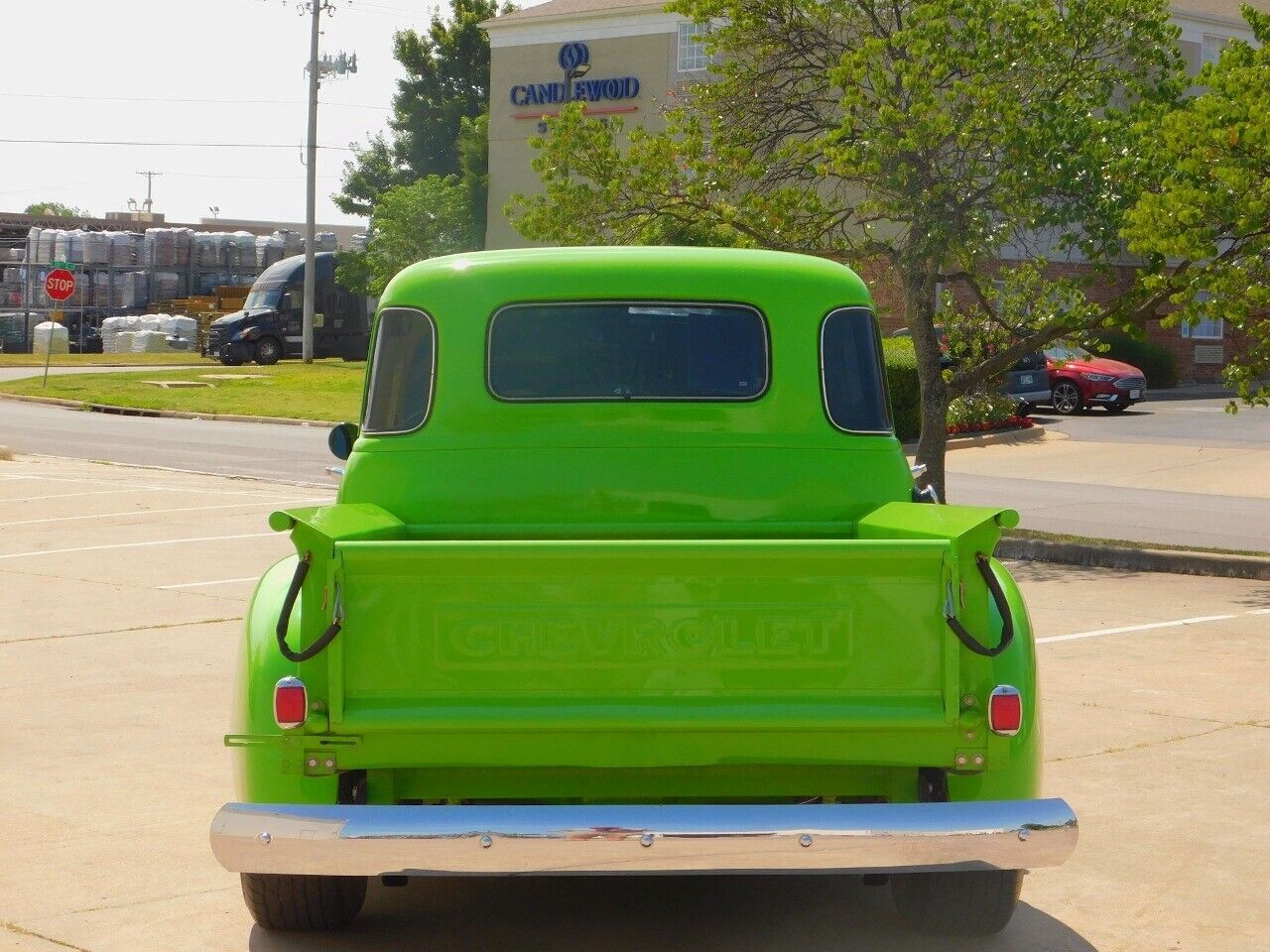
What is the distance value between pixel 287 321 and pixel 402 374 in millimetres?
45350

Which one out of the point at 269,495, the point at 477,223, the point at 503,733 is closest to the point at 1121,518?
the point at 269,495

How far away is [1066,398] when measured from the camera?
34.2m

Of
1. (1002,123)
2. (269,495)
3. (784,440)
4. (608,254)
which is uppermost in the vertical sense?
(1002,123)

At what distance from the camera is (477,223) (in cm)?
6259

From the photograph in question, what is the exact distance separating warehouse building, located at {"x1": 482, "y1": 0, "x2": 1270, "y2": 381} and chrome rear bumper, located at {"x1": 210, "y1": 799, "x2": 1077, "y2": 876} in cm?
4027

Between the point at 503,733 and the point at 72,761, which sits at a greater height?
the point at 503,733

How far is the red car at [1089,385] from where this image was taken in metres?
33.8

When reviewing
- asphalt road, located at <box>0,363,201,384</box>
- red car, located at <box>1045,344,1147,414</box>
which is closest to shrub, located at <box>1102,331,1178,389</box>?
red car, located at <box>1045,344,1147,414</box>

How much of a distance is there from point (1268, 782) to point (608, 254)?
3.45 m

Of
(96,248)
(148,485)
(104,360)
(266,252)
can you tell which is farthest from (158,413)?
(266,252)

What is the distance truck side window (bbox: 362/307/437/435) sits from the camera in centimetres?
586

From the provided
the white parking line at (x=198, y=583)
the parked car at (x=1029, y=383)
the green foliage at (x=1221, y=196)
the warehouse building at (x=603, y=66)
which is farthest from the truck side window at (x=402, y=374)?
the warehouse building at (x=603, y=66)

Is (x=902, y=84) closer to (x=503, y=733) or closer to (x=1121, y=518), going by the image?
(x=1121, y=518)

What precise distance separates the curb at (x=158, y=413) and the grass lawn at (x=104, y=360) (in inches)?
492
